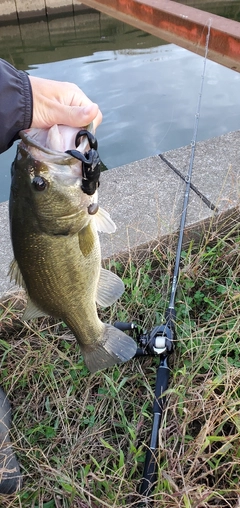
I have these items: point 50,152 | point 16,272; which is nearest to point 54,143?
point 50,152

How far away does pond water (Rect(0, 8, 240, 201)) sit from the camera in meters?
5.10

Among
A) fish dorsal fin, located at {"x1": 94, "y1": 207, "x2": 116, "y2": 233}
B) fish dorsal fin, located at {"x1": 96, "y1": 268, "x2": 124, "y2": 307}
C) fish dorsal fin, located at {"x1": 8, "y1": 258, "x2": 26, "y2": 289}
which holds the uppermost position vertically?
fish dorsal fin, located at {"x1": 94, "y1": 207, "x2": 116, "y2": 233}

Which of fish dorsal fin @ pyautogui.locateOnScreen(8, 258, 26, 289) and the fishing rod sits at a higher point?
fish dorsal fin @ pyautogui.locateOnScreen(8, 258, 26, 289)

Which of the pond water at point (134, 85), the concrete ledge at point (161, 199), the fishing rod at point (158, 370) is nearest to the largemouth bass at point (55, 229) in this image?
the fishing rod at point (158, 370)

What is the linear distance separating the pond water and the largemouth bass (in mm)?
3051

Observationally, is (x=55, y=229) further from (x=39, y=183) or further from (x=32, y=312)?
(x=32, y=312)

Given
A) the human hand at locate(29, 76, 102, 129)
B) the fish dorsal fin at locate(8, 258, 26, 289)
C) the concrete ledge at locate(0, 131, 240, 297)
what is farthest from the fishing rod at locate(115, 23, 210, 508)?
the human hand at locate(29, 76, 102, 129)

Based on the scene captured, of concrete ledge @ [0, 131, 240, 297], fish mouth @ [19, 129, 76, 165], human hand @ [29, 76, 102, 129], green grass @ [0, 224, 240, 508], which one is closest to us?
fish mouth @ [19, 129, 76, 165]

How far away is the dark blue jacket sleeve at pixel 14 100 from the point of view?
1516mm

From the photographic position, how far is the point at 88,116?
133 centimetres

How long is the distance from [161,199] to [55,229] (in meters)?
1.72

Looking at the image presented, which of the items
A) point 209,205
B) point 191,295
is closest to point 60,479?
point 191,295

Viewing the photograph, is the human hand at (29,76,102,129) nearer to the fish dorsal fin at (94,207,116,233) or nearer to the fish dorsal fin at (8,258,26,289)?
the fish dorsal fin at (94,207,116,233)

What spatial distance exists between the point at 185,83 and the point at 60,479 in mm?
5761
